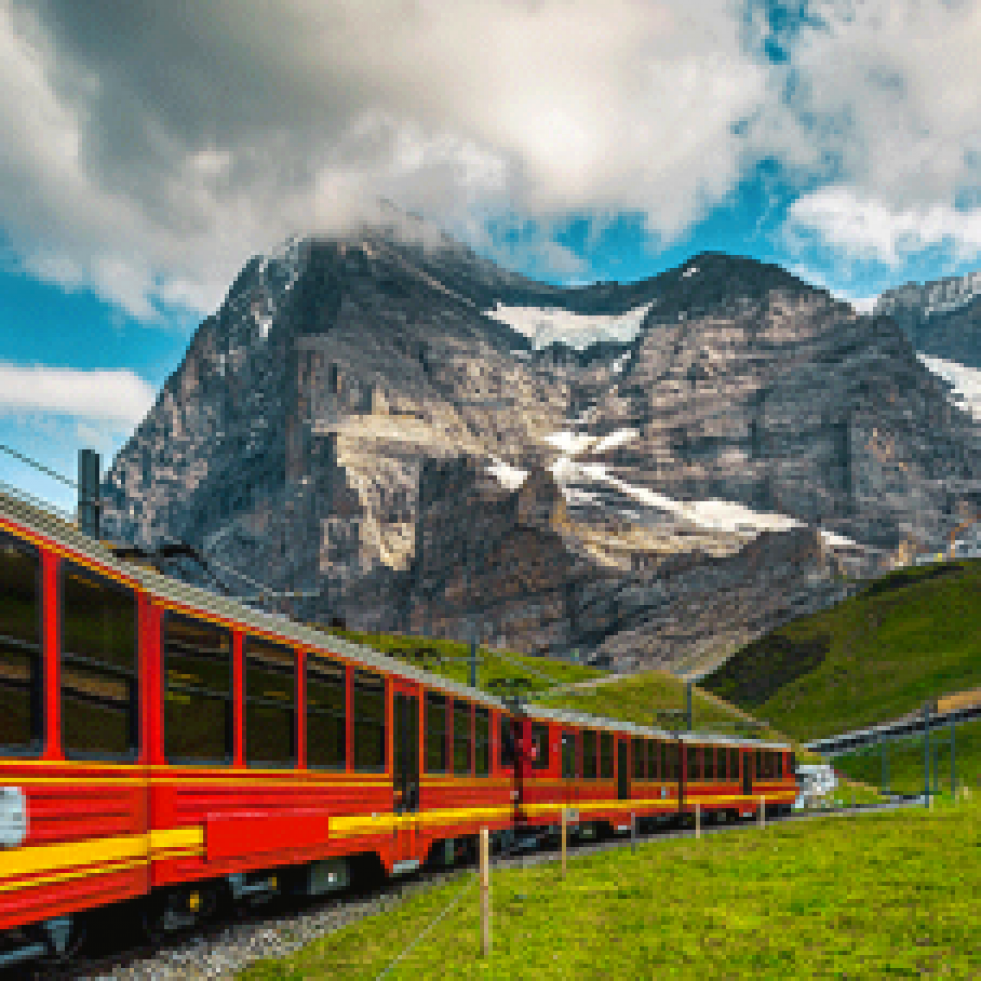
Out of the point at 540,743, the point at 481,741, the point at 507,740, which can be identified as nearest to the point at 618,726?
the point at 540,743

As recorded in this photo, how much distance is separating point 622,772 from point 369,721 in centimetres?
1995

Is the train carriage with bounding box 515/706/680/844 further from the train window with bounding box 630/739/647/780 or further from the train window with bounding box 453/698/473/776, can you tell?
the train window with bounding box 453/698/473/776

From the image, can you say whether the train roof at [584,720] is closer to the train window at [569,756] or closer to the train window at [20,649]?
the train window at [569,756]

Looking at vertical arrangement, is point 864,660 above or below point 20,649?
below

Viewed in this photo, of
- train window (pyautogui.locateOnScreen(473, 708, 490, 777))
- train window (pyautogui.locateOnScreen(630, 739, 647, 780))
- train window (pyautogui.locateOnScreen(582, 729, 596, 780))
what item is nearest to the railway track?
train window (pyautogui.locateOnScreen(473, 708, 490, 777))

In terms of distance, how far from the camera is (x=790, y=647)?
156 meters

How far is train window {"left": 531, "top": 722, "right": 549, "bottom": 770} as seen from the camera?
29.9 meters

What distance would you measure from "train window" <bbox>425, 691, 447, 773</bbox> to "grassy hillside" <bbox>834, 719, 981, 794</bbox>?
230 feet

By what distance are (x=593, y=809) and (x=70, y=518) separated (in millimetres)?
25003

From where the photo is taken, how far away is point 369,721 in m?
19.1

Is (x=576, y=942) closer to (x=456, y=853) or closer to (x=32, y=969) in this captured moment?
(x=32, y=969)

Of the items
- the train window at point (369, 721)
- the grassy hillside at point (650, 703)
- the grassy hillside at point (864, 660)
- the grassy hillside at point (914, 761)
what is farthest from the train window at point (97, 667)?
the grassy hillside at point (864, 660)

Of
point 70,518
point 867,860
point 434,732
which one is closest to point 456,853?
point 434,732

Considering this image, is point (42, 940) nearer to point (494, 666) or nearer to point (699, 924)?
point (699, 924)
